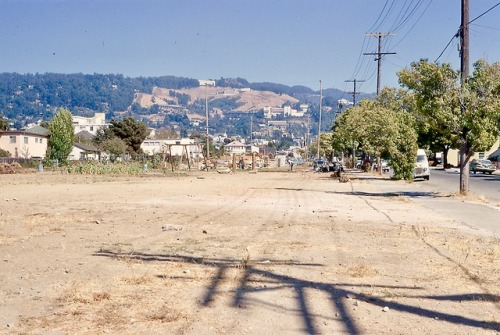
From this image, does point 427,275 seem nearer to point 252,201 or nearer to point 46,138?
point 252,201

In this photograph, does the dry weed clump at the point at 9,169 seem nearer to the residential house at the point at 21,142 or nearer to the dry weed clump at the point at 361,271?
the residential house at the point at 21,142

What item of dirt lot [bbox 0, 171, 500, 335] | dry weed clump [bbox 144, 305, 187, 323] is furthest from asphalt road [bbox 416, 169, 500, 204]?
dry weed clump [bbox 144, 305, 187, 323]

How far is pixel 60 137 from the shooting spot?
241 ft

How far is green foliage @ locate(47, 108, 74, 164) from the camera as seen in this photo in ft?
241

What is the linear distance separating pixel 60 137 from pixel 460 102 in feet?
194

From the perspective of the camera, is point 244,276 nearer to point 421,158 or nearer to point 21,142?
point 421,158

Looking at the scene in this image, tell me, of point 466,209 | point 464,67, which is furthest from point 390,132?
point 466,209

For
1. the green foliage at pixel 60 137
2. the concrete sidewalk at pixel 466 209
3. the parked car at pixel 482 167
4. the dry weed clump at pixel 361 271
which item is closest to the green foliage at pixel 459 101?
the concrete sidewalk at pixel 466 209

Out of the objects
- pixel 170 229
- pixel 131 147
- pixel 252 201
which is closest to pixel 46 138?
pixel 131 147

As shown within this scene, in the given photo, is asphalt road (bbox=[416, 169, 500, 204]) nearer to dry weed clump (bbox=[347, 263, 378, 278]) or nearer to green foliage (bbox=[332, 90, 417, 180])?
green foliage (bbox=[332, 90, 417, 180])

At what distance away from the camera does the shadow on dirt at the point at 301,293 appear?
247 inches

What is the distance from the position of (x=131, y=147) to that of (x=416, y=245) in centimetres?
9399

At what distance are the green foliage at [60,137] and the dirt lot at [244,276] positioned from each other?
200ft

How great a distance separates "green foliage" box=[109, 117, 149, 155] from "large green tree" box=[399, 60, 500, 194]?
3199 inches
